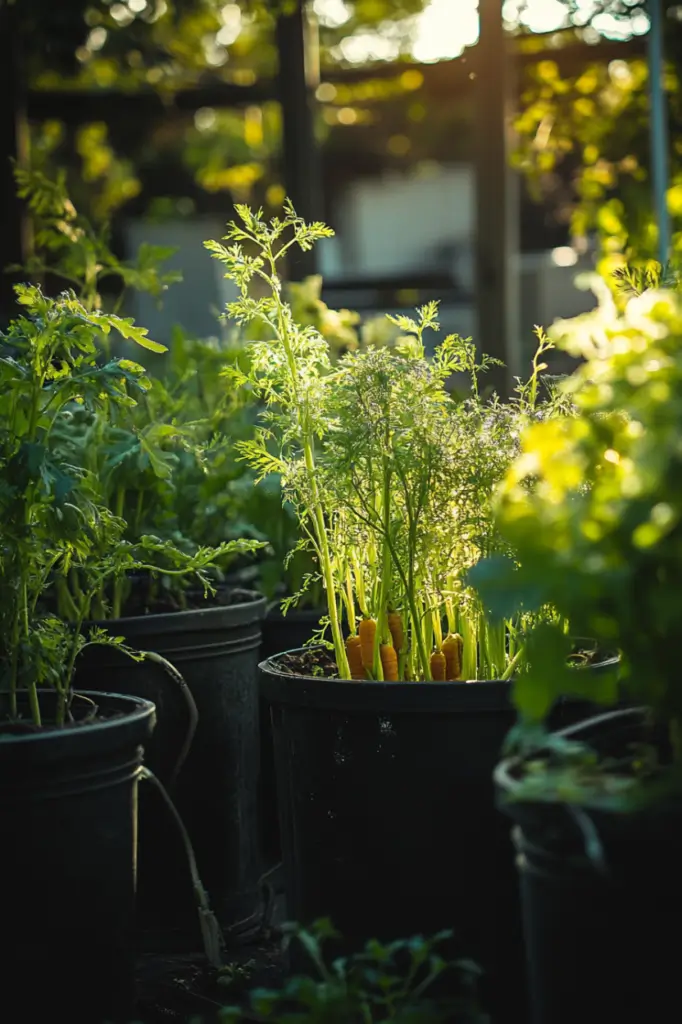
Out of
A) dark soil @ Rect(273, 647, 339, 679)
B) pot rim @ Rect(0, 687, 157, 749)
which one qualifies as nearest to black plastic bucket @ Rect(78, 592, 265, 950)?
dark soil @ Rect(273, 647, 339, 679)

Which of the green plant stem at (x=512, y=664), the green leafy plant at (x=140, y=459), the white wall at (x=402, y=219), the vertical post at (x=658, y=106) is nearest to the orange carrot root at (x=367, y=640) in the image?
the green plant stem at (x=512, y=664)

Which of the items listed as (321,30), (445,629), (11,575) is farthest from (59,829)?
(321,30)

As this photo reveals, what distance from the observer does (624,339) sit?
1.37 m

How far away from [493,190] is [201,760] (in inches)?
102

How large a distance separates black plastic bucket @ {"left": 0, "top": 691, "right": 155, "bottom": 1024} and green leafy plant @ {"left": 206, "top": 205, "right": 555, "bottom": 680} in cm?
47

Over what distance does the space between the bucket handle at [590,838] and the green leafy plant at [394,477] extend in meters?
0.64

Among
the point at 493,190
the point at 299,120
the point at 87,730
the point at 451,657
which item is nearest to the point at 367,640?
the point at 451,657

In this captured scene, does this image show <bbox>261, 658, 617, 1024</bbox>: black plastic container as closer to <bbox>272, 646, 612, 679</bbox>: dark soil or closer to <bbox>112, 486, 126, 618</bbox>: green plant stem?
<bbox>272, 646, 612, 679</bbox>: dark soil

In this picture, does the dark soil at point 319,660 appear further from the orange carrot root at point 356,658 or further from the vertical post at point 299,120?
the vertical post at point 299,120

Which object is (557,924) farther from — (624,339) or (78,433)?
(78,433)

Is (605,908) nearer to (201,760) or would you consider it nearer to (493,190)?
(201,760)

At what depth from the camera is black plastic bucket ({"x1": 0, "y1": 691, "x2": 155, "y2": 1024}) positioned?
1.76 meters

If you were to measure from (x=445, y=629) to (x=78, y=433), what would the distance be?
35.6 inches

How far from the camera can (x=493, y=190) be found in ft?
14.3
